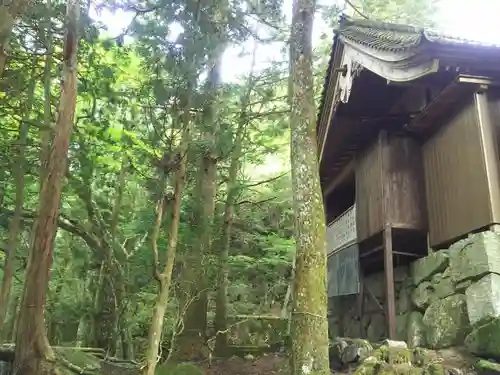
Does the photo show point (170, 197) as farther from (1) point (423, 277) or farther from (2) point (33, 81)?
(1) point (423, 277)

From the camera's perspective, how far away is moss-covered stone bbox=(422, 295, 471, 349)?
7016mm

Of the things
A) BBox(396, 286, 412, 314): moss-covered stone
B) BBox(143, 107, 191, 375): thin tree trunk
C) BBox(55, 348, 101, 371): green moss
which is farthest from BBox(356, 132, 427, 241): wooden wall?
BBox(55, 348, 101, 371): green moss

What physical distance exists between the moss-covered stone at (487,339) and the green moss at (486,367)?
0.17m

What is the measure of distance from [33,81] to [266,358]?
25.6 ft

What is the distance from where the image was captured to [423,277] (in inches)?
335

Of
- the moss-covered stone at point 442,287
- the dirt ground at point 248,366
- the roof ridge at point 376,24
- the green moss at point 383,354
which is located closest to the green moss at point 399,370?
the green moss at point 383,354

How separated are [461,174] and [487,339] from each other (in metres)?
2.81

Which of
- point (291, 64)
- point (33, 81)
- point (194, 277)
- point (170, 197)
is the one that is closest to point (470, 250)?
point (291, 64)

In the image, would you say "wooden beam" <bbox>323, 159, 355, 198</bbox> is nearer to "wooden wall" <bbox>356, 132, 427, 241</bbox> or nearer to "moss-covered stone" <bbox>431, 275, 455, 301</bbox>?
"wooden wall" <bbox>356, 132, 427, 241</bbox>

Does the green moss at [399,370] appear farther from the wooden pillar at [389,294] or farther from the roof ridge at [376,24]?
the roof ridge at [376,24]

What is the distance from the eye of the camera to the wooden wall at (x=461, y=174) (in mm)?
7086

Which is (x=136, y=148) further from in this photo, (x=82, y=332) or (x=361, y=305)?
(x=361, y=305)

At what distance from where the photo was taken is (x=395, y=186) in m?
9.41

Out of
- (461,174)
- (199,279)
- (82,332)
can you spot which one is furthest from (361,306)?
(82,332)
